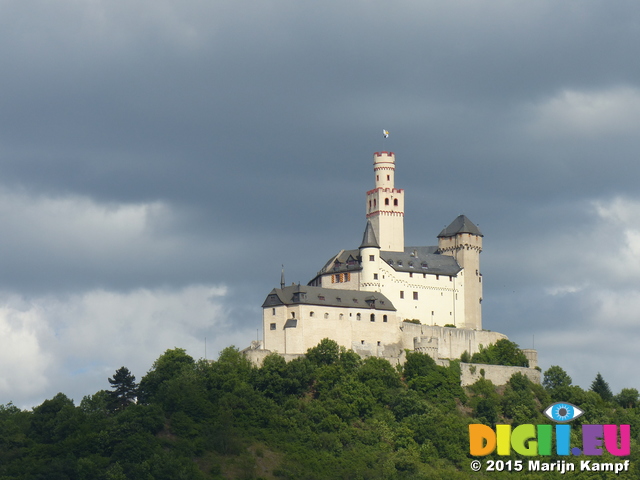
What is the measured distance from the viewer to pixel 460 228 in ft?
449

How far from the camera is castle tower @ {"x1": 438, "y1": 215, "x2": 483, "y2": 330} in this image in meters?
134

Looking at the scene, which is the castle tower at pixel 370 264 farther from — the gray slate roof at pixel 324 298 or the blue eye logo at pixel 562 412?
the blue eye logo at pixel 562 412

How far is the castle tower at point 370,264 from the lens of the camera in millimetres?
129625

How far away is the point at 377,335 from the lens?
12619 centimetres

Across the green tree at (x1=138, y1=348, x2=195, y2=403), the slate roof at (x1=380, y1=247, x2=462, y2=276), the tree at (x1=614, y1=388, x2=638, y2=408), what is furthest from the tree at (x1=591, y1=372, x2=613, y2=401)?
the green tree at (x1=138, y1=348, x2=195, y2=403)

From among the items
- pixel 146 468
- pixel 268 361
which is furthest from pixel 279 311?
pixel 146 468

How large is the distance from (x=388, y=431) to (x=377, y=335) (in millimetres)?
11358

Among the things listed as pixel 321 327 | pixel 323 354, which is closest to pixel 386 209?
pixel 321 327

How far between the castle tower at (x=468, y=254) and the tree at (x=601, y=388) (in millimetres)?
13251

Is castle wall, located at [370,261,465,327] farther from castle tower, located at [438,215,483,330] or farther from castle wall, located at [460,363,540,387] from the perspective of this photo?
castle wall, located at [460,363,540,387]

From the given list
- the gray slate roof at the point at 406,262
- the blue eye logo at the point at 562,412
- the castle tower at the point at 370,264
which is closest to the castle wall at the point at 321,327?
the castle tower at the point at 370,264

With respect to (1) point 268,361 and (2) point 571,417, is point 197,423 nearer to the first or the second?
(1) point 268,361

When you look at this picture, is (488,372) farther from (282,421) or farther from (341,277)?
(282,421)

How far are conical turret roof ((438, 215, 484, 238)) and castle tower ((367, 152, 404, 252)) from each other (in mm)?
4755
